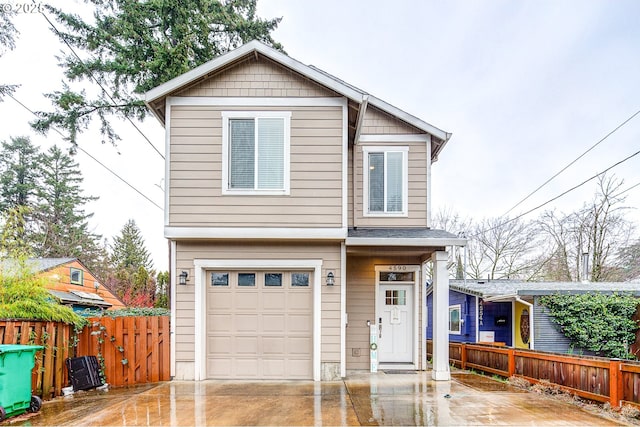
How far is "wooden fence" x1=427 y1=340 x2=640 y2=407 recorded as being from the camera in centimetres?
584

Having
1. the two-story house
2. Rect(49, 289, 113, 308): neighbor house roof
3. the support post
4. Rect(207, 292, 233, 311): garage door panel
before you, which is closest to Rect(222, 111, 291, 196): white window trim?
the two-story house

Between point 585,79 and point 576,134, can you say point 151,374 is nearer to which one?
point 585,79

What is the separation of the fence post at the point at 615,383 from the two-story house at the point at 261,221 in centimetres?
286

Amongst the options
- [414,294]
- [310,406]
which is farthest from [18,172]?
[310,406]

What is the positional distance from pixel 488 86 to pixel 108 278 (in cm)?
2504

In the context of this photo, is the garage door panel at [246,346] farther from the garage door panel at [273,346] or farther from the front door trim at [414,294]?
the front door trim at [414,294]

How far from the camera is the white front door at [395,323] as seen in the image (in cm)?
1035

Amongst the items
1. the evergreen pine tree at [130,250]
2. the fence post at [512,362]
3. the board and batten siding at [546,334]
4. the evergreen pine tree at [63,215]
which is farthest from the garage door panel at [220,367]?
the evergreen pine tree at [130,250]

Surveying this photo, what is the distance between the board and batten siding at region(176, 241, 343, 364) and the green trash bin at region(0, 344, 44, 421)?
2524 mm

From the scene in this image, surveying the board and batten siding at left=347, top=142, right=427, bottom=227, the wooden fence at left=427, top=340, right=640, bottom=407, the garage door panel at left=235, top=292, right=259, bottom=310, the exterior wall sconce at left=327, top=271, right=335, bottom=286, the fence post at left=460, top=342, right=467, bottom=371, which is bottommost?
the fence post at left=460, top=342, right=467, bottom=371

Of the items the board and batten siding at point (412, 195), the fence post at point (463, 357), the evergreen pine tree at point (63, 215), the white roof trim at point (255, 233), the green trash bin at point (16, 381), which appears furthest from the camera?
the evergreen pine tree at point (63, 215)

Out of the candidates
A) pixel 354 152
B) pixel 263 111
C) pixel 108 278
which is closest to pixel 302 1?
pixel 354 152

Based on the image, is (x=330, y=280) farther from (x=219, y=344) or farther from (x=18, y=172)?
(x=18, y=172)

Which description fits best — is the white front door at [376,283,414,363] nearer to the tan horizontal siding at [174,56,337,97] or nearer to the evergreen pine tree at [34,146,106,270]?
the tan horizontal siding at [174,56,337,97]
